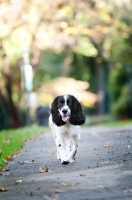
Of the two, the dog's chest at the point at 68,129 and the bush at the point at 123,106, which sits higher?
the bush at the point at 123,106

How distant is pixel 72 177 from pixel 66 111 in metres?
2.16

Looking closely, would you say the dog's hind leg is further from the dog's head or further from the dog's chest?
the dog's head

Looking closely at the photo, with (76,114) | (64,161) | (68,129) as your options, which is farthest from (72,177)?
(76,114)

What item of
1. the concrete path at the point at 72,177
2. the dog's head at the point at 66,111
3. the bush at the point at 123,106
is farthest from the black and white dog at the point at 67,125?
the bush at the point at 123,106

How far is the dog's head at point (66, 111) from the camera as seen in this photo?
11516 mm

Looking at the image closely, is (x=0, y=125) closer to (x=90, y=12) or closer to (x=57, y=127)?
(x=90, y=12)

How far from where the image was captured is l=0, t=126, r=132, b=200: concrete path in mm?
8094

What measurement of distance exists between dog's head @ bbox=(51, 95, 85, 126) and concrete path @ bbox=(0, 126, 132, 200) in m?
0.82

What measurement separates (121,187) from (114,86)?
3699cm

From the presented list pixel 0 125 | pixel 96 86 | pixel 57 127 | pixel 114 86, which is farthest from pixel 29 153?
pixel 96 86

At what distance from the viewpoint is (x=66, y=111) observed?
1148 cm

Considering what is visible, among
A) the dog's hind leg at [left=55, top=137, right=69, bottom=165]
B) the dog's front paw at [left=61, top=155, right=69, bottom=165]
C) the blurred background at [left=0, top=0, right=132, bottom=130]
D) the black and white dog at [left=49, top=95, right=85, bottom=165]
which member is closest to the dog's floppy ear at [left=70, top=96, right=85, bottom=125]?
the black and white dog at [left=49, top=95, right=85, bottom=165]

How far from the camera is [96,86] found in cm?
6350

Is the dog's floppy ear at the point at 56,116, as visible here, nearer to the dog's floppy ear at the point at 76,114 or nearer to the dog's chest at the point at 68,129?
the dog's chest at the point at 68,129
